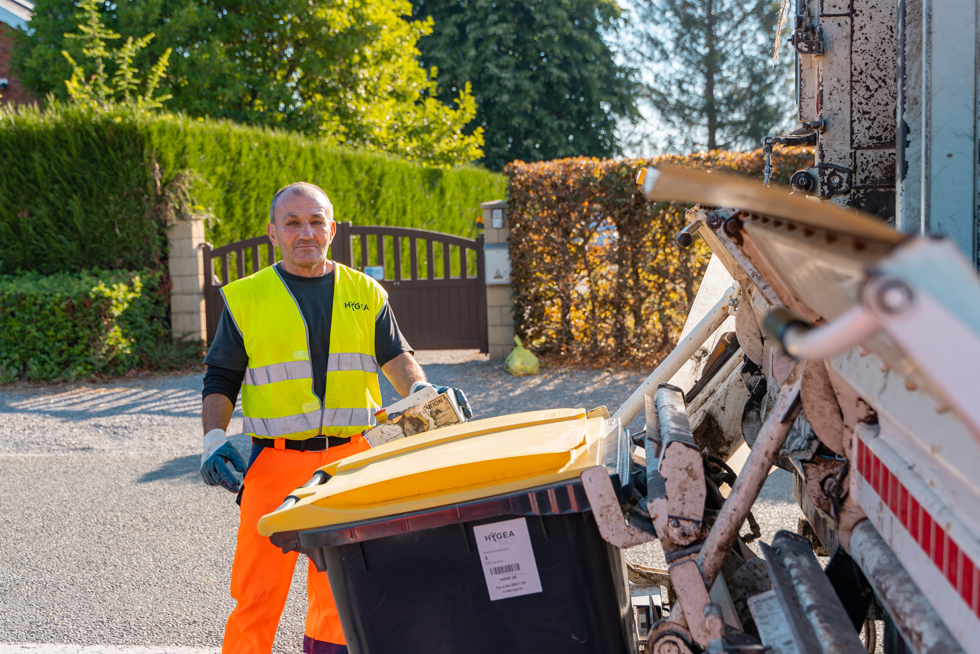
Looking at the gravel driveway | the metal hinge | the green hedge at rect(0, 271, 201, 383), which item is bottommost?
the gravel driveway

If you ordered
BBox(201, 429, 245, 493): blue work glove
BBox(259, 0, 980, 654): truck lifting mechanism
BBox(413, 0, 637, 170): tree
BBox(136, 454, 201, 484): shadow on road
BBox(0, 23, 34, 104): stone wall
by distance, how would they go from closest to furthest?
BBox(259, 0, 980, 654): truck lifting mechanism, BBox(201, 429, 245, 493): blue work glove, BBox(136, 454, 201, 484): shadow on road, BBox(0, 23, 34, 104): stone wall, BBox(413, 0, 637, 170): tree

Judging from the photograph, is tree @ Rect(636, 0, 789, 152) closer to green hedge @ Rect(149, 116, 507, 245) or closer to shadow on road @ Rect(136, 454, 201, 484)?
green hedge @ Rect(149, 116, 507, 245)

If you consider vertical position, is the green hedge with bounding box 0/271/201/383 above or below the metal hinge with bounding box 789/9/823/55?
below

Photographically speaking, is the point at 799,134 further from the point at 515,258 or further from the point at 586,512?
the point at 515,258

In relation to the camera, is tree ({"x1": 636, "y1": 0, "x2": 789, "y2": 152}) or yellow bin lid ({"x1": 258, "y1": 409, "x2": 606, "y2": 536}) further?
tree ({"x1": 636, "y1": 0, "x2": 789, "y2": 152})

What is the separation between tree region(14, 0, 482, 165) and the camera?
1372 cm

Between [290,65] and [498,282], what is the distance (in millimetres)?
9065

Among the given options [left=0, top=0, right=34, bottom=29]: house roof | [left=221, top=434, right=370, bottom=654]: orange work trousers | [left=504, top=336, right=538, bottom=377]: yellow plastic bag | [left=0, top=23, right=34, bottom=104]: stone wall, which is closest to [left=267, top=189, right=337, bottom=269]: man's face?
[left=221, top=434, right=370, bottom=654]: orange work trousers

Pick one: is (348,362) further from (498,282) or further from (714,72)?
(714,72)

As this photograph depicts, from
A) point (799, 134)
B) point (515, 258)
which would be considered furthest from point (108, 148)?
point (799, 134)

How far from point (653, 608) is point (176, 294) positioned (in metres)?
7.86

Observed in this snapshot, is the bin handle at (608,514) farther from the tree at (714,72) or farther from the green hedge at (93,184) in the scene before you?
the tree at (714,72)

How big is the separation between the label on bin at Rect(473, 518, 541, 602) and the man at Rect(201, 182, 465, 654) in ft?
2.98

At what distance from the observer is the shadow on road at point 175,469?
204 inches
